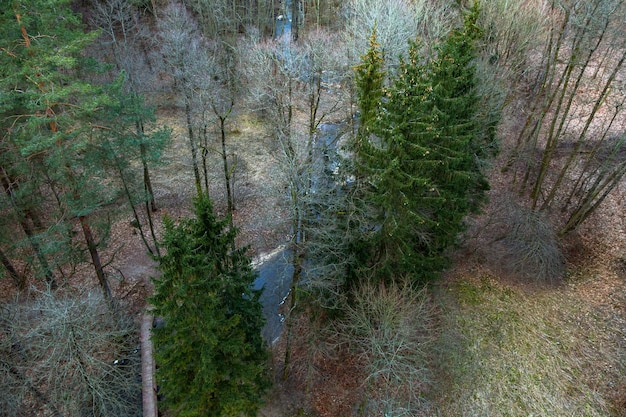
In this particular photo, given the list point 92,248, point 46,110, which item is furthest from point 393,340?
point 46,110

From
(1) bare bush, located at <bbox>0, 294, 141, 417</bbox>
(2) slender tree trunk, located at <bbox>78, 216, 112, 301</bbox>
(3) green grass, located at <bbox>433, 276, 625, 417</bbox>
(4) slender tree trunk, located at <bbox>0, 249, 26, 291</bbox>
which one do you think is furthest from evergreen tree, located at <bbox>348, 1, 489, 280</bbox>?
(4) slender tree trunk, located at <bbox>0, 249, 26, 291</bbox>

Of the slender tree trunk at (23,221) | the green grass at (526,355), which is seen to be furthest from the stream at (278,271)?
the slender tree trunk at (23,221)

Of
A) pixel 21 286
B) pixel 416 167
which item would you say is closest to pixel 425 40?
pixel 416 167

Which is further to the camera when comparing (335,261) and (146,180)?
(146,180)

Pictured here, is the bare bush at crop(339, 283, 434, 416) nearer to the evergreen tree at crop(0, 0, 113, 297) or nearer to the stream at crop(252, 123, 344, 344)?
the stream at crop(252, 123, 344, 344)

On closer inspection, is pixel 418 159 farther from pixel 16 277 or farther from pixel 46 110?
pixel 16 277

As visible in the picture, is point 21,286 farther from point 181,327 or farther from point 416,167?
point 416,167
